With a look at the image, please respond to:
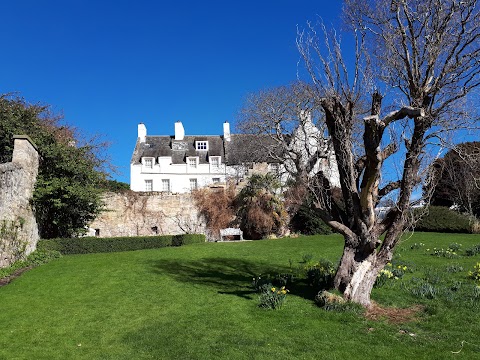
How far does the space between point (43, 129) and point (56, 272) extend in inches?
435

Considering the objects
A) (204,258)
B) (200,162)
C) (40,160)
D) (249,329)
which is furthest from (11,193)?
(200,162)

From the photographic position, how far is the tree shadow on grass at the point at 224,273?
10.1 m

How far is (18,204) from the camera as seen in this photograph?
15938mm

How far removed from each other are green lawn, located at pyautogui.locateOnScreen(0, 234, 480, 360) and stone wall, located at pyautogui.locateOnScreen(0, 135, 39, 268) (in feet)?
8.10

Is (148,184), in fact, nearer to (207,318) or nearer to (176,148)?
(176,148)

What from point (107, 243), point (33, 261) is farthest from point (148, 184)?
point (33, 261)

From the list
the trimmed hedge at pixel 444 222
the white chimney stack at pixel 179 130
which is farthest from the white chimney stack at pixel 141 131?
the trimmed hedge at pixel 444 222

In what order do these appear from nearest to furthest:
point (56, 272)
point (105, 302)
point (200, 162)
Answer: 1. point (105, 302)
2. point (56, 272)
3. point (200, 162)

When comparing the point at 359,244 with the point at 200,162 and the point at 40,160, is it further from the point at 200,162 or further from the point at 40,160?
the point at 200,162

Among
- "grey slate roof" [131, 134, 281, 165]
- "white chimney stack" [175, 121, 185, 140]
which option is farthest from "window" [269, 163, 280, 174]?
"white chimney stack" [175, 121, 185, 140]

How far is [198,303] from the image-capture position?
9.15 meters

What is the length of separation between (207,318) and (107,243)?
1325 centimetres

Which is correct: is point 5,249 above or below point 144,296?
above

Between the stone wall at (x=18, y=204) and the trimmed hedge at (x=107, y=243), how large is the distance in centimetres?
97
